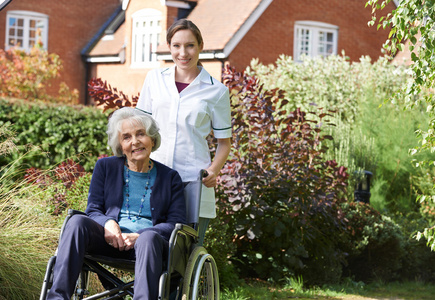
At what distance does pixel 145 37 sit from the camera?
20.7m

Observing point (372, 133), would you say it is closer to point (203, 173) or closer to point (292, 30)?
point (203, 173)

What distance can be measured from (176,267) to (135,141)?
81cm

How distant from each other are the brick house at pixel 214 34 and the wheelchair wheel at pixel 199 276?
12937 mm

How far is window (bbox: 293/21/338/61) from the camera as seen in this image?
19.5m

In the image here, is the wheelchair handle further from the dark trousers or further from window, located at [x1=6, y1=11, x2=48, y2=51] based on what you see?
window, located at [x1=6, y1=11, x2=48, y2=51]

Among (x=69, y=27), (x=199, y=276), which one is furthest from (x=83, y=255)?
(x=69, y=27)

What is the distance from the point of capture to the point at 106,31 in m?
23.2

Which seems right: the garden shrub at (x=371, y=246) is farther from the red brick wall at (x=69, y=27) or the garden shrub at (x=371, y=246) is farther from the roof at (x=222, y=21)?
the red brick wall at (x=69, y=27)

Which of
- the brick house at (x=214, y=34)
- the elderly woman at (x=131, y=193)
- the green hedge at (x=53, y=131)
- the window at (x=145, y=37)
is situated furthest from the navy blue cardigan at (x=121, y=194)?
the window at (x=145, y=37)

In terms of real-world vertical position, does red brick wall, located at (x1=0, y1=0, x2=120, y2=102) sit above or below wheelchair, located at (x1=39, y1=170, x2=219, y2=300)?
above

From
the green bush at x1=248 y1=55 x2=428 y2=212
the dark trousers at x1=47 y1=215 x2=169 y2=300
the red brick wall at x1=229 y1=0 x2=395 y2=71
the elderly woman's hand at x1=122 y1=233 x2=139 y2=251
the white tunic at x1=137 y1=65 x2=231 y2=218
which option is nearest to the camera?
the dark trousers at x1=47 y1=215 x2=169 y2=300

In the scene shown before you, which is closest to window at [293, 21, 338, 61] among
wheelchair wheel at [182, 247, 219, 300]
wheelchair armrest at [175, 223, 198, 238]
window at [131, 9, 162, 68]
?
window at [131, 9, 162, 68]

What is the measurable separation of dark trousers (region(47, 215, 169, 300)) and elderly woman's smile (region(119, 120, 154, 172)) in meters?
0.51

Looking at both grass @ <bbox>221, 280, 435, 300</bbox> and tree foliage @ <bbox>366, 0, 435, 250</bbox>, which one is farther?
grass @ <bbox>221, 280, 435, 300</bbox>
